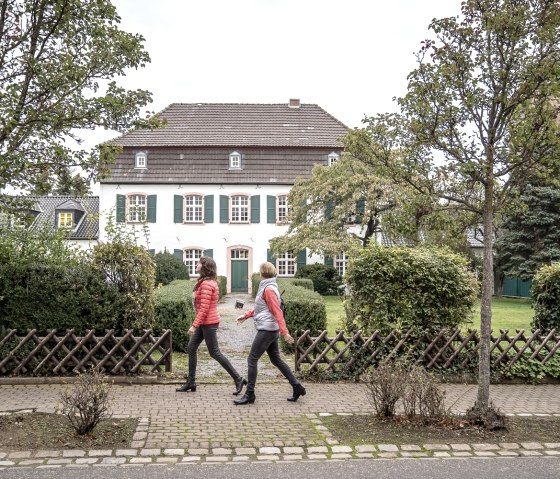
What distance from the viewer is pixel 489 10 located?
7.06m

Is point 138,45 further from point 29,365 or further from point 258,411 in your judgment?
point 258,411

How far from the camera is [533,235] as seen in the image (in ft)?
100.0

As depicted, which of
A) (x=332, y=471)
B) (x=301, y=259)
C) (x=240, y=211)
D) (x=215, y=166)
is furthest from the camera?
(x=215, y=166)

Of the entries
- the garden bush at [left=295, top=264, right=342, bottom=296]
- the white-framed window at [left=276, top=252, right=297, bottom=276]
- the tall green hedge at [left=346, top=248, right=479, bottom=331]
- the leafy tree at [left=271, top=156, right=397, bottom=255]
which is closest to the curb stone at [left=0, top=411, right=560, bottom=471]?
the tall green hedge at [left=346, top=248, right=479, bottom=331]

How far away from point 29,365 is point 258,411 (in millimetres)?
3755

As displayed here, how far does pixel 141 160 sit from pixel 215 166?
4.33 metres

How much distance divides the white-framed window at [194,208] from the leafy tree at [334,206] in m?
6.11

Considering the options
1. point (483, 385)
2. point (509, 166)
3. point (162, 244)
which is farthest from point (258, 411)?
point (162, 244)

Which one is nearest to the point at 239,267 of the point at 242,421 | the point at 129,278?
the point at 129,278

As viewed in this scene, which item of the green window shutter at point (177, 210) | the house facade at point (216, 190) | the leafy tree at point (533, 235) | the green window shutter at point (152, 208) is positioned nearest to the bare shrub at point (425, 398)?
the leafy tree at point (533, 235)

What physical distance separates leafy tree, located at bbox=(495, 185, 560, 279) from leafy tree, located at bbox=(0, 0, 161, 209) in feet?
77.4

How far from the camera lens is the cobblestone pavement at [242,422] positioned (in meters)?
5.90

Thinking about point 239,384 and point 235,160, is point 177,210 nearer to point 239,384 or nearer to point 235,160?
point 235,160

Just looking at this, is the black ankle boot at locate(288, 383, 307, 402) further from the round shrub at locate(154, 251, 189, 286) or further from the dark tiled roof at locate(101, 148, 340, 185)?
the dark tiled roof at locate(101, 148, 340, 185)
